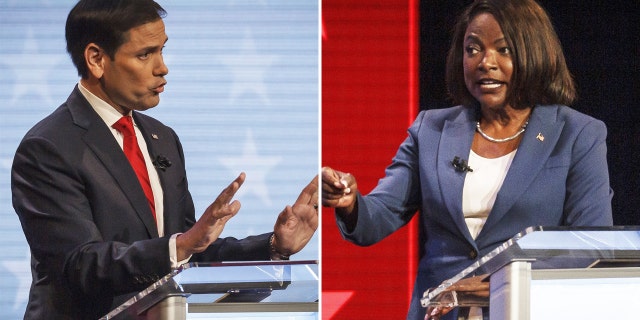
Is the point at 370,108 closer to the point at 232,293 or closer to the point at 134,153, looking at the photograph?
the point at 134,153

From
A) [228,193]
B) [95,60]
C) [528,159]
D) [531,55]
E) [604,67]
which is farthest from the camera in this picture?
[604,67]

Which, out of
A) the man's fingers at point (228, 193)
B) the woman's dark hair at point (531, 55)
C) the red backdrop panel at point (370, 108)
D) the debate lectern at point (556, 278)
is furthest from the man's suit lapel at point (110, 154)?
the red backdrop panel at point (370, 108)

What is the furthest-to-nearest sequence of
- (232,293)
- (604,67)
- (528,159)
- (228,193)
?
(604,67) → (528,159) → (228,193) → (232,293)

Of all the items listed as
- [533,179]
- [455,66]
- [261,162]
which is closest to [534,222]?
[533,179]

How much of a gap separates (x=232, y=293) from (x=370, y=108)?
6.10ft

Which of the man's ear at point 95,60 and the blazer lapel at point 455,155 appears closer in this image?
the man's ear at point 95,60

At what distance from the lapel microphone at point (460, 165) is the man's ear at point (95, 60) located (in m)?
0.92

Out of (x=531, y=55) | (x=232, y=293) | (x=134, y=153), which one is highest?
(x=531, y=55)

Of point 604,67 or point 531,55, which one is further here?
point 604,67

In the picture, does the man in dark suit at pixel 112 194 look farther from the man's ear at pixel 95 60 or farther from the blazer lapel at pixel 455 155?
the blazer lapel at pixel 455 155

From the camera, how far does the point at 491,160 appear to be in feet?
8.13

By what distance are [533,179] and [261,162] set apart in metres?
0.69

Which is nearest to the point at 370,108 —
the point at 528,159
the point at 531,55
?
the point at 531,55

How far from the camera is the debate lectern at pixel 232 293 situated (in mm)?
1768
